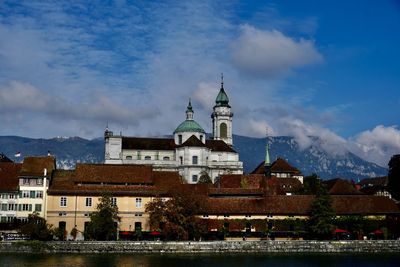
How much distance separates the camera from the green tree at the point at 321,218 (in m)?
76.6

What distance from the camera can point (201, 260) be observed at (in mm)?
62188

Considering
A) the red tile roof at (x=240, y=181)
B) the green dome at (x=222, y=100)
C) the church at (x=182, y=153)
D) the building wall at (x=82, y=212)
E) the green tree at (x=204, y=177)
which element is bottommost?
the building wall at (x=82, y=212)

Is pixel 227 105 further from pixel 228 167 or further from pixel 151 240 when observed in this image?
pixel 151 240

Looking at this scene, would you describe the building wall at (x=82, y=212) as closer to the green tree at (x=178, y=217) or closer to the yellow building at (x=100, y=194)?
the yellow building at (x=100, y=194)

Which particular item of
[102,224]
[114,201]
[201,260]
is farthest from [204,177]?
[201,260]

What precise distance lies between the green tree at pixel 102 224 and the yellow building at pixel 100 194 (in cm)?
277

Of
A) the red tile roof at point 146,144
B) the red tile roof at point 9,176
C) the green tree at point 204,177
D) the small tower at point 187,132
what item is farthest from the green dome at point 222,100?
the red tile roof at point 9,176

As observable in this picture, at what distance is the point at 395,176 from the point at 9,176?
6861 cm

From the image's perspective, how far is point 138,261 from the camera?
60781 millimetres

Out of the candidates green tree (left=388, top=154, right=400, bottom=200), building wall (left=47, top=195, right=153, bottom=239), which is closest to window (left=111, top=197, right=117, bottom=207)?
building wall (left=47, top=195, right=153, bottom=239)

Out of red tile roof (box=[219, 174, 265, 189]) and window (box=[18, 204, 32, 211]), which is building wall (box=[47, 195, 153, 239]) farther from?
red tile roof (box=[219, 174, 265, 189])

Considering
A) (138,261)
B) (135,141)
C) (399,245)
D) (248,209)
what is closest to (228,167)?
(135,141)

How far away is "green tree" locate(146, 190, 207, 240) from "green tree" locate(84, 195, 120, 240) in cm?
503

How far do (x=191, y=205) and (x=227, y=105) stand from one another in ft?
289
